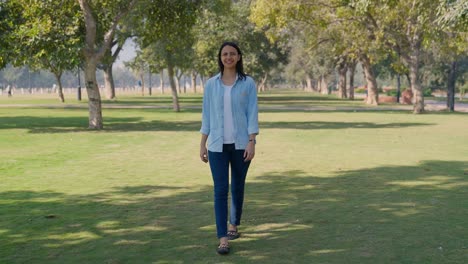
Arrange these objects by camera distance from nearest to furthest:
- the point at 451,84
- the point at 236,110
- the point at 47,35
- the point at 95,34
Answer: the point at 236,110 < the point at 47,35 < the point at 95,34 < the point at 451,84

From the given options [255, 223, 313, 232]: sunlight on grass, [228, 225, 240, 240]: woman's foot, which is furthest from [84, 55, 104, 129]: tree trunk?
[228, 225, 240, 240]: woman's foot

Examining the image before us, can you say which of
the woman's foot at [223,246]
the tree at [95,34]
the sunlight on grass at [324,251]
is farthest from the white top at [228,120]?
the tree at [95,34]

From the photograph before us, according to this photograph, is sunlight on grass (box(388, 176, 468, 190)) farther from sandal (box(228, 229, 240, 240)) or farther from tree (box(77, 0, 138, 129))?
tree (box(77, 0, 138, 129))

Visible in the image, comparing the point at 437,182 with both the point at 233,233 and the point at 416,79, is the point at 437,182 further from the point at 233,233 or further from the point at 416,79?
the point at 416,79

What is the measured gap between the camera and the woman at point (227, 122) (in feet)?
20.2

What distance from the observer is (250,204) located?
8.48 metres

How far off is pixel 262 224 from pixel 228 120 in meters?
1.60

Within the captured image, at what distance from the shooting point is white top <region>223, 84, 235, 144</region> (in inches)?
242

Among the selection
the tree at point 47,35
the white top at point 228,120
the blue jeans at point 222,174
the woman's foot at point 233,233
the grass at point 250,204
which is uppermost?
the tree at point 47,35

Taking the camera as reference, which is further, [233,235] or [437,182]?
[437,182]

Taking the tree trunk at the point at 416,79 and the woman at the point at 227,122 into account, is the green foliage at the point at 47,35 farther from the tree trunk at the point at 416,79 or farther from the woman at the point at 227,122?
the tree trunk at the point at 416,79

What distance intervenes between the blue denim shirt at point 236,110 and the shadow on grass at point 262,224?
1.05 metres

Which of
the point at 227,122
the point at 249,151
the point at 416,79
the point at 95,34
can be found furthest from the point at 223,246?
the point at 416,79

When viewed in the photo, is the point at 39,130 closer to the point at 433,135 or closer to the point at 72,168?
the point at 72,168
